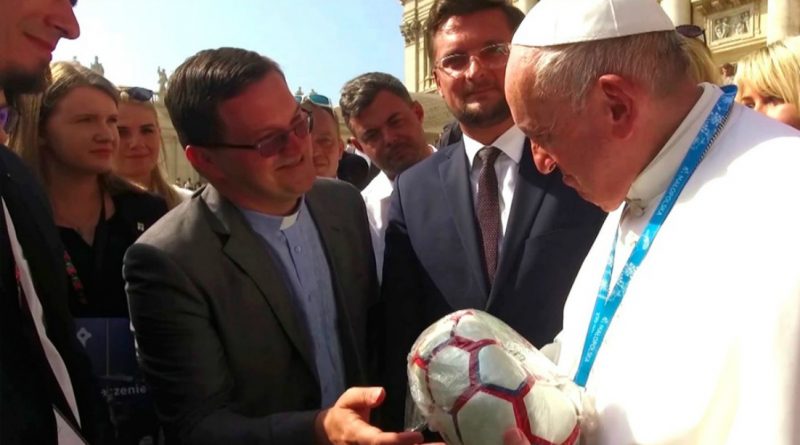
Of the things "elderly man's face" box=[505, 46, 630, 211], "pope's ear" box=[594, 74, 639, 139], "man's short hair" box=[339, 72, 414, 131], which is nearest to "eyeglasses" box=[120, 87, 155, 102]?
"man's short hair" box=[339, 72, 414, 131]

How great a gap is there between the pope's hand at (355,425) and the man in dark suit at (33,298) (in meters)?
0.72

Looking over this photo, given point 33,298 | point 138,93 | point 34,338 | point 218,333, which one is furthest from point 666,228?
point 138,93

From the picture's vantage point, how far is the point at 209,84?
274 centimetres

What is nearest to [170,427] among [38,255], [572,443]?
[38,255]

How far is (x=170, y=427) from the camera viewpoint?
2555mm

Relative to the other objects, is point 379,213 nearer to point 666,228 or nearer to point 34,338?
point 34,338

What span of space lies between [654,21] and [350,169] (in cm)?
521

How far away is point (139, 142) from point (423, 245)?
2598 mm

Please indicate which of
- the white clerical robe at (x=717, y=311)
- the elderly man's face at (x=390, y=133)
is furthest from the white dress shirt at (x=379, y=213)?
the white clerical robe at (x=717, y=311)

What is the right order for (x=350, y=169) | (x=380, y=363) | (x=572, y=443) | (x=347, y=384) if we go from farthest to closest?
(x=350, y=169) → (x=380, y=363) → (x=347, y=384) → (x=572, y=443)

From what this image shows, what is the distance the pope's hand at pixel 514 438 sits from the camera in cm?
159

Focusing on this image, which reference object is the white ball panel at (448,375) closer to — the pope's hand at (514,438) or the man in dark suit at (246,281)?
the pope's hand at (514,438)

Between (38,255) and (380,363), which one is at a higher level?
(38,255)

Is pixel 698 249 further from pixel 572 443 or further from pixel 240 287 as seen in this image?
pixel 240 287
